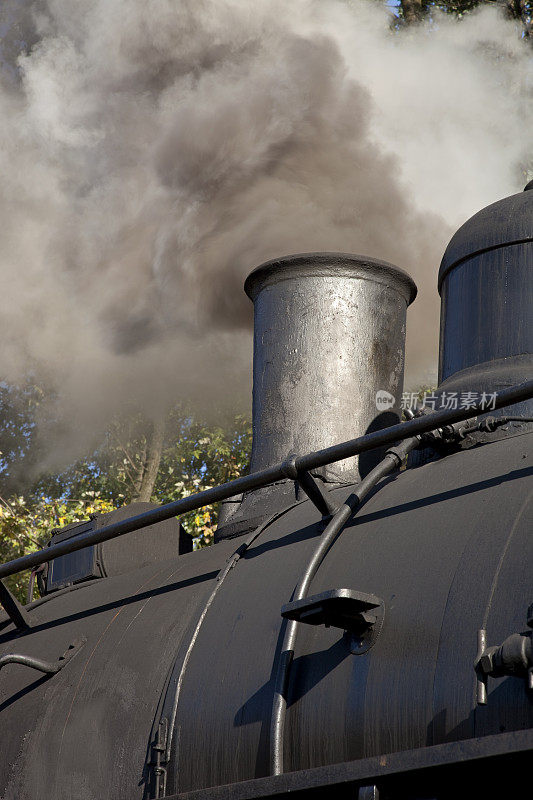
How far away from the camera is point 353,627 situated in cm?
249

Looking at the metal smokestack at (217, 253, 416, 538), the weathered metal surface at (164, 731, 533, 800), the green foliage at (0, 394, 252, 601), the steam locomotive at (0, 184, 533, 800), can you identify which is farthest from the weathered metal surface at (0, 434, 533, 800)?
the green foliage at (0, 394, 252, 601)

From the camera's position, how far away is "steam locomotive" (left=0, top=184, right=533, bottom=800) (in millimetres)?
2203

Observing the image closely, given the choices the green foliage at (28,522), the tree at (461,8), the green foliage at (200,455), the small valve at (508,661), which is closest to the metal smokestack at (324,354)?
the small valve at (508,661)

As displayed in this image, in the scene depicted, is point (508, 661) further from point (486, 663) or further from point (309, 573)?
point (309, 573)

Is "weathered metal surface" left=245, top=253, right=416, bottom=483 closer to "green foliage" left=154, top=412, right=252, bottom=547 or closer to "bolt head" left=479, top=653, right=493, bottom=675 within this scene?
"bolt head" left=479, top=653, right=493, bottom=675

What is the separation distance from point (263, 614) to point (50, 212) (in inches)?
182

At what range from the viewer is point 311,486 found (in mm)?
3025

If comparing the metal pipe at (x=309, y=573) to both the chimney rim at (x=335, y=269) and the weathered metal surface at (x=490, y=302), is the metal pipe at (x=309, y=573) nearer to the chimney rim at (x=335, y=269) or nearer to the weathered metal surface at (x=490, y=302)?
the weathered metal surface at (x=490, y=302)

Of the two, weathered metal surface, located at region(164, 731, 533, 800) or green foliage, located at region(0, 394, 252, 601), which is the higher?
green foliage, located at region(0, 394, 252, 601)

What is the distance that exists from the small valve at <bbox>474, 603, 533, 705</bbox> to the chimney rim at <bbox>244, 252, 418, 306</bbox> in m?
2.44

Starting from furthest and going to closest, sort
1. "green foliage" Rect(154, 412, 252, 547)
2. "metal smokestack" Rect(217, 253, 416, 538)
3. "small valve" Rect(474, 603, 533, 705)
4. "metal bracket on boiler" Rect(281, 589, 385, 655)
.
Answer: "green foliage" Rect(154, 412, 252, 547) < "metal smokestack" Rect(217, 253, 416, 538) < "metal bracket on boiler" Rect(281, 589, 385, 655) < "small valve" Rect(474, 603, 533, 705)

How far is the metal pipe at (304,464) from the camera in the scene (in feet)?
8.67

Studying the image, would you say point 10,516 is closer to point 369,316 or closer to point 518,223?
point 369,316

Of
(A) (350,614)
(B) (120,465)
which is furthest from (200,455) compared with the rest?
(A) (350,614)
